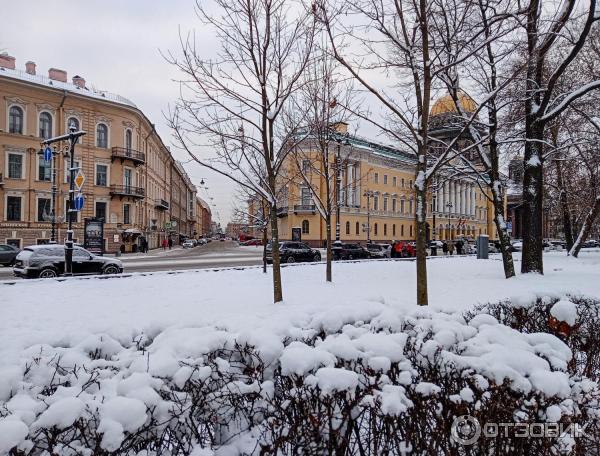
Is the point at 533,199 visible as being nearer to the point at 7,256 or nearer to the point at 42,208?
the point at 7,256

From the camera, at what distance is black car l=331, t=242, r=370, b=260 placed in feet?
108

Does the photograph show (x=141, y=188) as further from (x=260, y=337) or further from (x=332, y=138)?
(x=260, y=337)

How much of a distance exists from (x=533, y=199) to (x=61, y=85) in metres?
43.7

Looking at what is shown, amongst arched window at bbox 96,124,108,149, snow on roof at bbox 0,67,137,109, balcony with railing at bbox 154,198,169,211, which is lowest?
balcony with railing at bbox 154,198,169,211

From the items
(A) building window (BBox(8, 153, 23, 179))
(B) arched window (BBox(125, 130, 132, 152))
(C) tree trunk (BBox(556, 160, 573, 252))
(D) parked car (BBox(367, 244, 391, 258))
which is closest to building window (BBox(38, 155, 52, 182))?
(A) building window (BBox(8, 153, 23, 179))

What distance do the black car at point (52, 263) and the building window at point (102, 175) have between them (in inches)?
1058

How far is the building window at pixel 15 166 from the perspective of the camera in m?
37.2

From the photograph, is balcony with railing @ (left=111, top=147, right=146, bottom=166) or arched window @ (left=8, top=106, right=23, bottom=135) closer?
arched window @ (left=8, top=106, right=23, bottom=135)

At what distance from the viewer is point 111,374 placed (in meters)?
2.66

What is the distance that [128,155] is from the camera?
4441 cm

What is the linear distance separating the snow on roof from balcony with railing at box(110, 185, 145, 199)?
29.0 ft

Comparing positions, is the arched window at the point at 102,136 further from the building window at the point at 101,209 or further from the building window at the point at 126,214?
the building window at the point at 126,214

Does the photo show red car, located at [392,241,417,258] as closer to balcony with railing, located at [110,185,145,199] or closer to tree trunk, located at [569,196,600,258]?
tree trunk, located at [569,196,600,258]

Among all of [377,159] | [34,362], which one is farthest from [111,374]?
[377,159]
